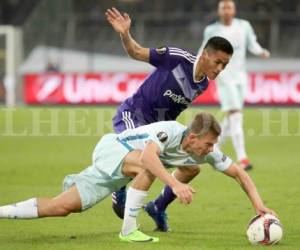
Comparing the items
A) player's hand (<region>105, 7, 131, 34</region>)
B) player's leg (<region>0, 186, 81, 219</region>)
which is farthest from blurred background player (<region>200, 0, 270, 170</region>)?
player's leg (<region>0, 186, 81, 219</region>)

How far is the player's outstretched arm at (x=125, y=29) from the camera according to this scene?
859 centimetres

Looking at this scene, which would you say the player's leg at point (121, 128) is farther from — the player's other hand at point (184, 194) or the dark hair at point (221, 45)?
the player's other hand at point (184, 194)

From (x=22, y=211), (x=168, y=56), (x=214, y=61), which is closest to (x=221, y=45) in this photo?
(x=214, y=61)

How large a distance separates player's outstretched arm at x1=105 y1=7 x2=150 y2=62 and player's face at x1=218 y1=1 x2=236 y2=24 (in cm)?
511

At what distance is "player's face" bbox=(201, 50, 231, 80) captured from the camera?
8.20 metres

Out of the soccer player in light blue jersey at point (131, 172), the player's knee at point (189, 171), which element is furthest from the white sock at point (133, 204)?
the player's knee at point (189, 171)

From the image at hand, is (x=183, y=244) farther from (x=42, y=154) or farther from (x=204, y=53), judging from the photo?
(x=42, y=154)

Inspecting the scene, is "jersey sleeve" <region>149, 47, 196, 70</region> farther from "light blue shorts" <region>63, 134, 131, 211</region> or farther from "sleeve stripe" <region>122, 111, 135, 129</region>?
"light blue shorts" <region>63, 134, 131, 211</region>

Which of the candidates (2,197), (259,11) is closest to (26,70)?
(259,11)

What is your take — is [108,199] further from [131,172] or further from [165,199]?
[131,172]

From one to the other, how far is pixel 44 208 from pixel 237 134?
6.79 m

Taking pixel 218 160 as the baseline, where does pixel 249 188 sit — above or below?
below

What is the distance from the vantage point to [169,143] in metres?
7.34

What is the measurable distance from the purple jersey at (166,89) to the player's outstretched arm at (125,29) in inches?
5.0
